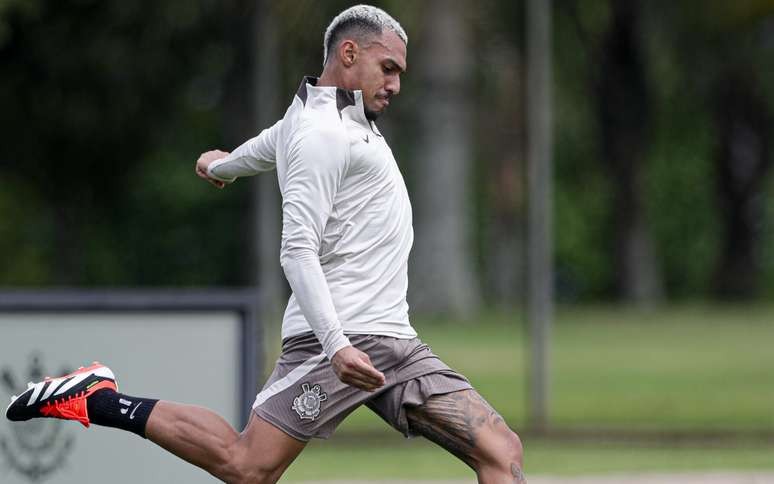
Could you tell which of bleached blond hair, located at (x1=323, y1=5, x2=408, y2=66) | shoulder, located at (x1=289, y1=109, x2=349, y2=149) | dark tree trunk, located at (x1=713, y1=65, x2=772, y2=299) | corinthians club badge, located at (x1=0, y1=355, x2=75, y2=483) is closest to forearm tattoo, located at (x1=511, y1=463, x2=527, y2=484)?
shoulder, located at (x1=289, y1=109, x2=349, y2=149)

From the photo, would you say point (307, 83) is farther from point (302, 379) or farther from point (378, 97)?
point (302, 379)

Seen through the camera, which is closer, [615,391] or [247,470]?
[247,470]

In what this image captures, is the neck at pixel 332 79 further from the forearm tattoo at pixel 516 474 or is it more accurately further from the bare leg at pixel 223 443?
the forearm tattoo at pixel 516 474

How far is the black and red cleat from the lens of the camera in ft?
21.5

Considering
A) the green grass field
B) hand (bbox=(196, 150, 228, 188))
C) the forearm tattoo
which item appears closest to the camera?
the forearm tattoo

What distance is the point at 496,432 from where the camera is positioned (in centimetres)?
636

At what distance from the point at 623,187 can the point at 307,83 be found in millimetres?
32519

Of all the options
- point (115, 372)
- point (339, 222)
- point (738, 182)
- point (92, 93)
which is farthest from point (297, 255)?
point (738, 182)

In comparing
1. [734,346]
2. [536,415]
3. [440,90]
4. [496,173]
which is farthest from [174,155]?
[536,415]

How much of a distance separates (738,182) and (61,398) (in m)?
40.6

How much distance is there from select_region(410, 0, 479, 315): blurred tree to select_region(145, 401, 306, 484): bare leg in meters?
20.1

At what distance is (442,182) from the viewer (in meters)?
28.3

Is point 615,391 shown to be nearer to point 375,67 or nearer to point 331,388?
point 331,388

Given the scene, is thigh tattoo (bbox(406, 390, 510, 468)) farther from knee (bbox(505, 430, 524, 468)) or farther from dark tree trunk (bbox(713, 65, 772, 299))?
dark tree trunk (bbox(713, 65, 772, 299))
